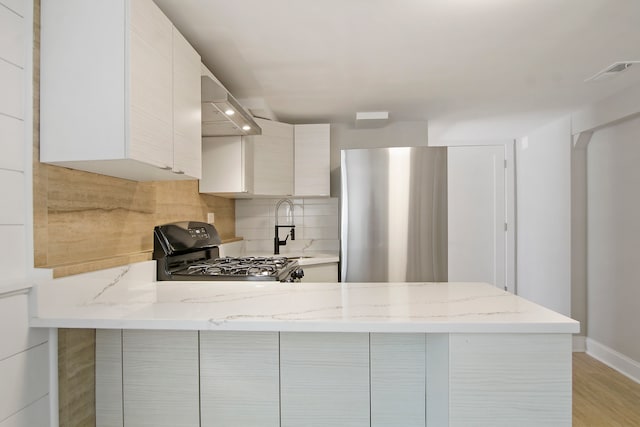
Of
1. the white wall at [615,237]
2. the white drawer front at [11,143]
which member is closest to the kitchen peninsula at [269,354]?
the white drawer front at [11,143]

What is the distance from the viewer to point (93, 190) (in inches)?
59.0

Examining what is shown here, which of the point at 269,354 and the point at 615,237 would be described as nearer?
the point at 269,354

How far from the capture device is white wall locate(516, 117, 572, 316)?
356cm

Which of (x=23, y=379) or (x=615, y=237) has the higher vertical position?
(x=615, y=237)

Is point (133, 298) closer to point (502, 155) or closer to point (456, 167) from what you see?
point (456, 167)

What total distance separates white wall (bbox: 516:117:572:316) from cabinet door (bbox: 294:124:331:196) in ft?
7.88

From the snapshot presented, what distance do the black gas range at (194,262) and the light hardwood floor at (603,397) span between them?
6.99ft

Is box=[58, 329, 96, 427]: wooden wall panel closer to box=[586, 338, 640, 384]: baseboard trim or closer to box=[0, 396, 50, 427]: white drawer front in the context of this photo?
box=[0, 396, 50, 427]: white drawer front

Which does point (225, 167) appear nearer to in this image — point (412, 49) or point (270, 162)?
point (270, 162)

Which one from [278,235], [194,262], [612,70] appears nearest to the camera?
[194,262]

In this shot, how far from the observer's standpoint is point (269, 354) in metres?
1.26

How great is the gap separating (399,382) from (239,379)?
571 millimetres

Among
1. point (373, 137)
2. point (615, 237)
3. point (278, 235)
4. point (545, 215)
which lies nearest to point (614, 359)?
point (615, 237)

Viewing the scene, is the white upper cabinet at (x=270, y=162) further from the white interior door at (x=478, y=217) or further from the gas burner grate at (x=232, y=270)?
the white interior door at (x=478, y=217)
